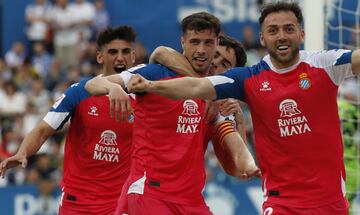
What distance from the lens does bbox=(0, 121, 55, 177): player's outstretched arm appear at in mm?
8422

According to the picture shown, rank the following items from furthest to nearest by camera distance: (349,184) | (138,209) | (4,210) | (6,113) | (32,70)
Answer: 1. (32,70)
2. (6,113)
3. (4,210)
4. (349,184)
5. (138,209)

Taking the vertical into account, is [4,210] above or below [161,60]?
below

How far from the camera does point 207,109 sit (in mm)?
8070

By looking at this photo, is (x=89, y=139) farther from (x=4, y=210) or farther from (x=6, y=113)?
(x=6, y=113)

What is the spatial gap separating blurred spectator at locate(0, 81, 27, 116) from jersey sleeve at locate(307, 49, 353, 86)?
11.9 m

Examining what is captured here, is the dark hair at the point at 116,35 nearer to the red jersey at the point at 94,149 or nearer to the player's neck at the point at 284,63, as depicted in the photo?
the red jersey at the point at 94,149

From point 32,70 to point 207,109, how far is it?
12.5 meters

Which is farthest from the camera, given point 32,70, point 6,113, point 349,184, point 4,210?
point 32,70

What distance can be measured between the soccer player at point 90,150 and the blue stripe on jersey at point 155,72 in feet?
4.21

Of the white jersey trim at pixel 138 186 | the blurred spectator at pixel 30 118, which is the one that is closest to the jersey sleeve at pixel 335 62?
the white jersey trim at pixel 138 186

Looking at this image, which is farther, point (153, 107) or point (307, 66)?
point (153, 107)

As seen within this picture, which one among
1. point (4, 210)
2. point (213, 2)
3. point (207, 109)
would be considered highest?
point (213, 2)

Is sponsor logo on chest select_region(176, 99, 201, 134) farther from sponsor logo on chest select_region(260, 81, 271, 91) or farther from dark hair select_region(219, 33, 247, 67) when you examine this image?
dark hair select_region(219, 33, 247, 67)

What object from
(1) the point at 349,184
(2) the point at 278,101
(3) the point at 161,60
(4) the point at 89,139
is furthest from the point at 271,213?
(1) the point at 349,184
